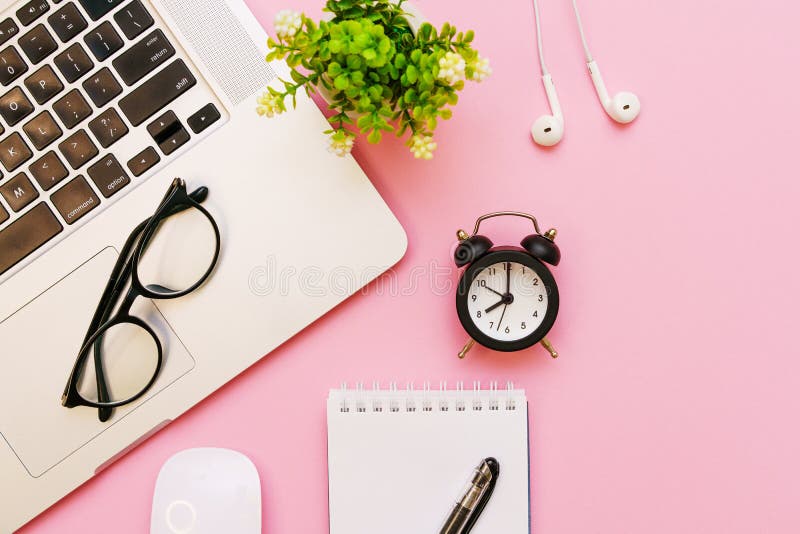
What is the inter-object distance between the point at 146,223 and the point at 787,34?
2.78 feet

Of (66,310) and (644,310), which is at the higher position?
(66,310)

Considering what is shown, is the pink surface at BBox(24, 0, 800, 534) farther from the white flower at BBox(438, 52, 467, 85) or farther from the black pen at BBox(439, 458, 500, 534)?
the white flower at BBox(438, 52, 467, 85)

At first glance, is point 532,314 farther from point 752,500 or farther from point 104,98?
point 104,98

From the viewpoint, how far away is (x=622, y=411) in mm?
774

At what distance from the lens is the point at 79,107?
0.66 m

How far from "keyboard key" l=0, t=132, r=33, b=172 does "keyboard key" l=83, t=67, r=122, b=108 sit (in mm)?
96

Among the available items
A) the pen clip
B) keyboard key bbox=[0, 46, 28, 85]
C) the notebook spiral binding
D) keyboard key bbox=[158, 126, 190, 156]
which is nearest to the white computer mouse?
the notebook spiral binding

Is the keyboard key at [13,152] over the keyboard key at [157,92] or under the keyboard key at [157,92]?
over

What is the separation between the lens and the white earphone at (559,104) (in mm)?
743

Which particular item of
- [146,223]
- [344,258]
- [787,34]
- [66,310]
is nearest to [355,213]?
[344,258]

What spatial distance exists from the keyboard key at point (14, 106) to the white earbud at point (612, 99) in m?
0.67

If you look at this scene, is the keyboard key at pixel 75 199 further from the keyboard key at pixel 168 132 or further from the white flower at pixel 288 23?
the white flower at pixel 288 23

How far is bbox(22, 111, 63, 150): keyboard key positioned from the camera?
663mm

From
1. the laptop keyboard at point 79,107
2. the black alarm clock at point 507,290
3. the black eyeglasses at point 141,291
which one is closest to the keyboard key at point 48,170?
the laptop keyboard at point 79,107
